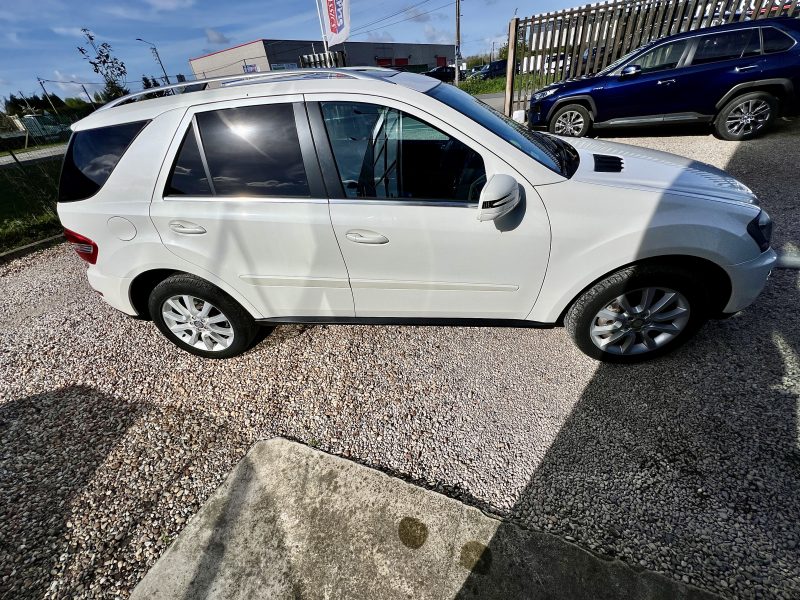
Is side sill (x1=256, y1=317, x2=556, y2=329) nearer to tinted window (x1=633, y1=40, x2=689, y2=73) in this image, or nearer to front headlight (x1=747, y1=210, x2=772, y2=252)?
front headlight (x1=747, y1=210, x2=772, y2=252)

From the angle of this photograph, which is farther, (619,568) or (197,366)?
(197,366)

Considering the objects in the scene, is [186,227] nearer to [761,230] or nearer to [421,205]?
[421,205]

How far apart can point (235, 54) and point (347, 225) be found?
Answer: 5089 cm

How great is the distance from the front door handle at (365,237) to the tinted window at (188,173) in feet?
3.03

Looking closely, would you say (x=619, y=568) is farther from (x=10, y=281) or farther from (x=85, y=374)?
(x=10, y=281)

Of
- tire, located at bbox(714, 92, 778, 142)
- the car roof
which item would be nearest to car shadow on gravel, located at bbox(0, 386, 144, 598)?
the car roof

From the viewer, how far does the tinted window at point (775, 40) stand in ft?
16.8

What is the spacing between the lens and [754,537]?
4.90ft

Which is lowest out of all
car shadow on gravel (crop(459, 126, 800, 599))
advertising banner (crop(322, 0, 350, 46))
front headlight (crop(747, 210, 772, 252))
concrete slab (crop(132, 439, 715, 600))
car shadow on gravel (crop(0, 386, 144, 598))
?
car shadow on gravel (crop(459, 126, 800, 599))

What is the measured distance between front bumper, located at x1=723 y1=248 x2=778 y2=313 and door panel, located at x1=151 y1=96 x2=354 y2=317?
2.27 m

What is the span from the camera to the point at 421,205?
1.97m

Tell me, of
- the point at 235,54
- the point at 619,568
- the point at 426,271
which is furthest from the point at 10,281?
the point at 235,54

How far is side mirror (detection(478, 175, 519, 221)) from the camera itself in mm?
1739

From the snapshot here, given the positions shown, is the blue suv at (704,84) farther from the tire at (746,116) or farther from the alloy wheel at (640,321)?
the alloy wheel at (640,321)
